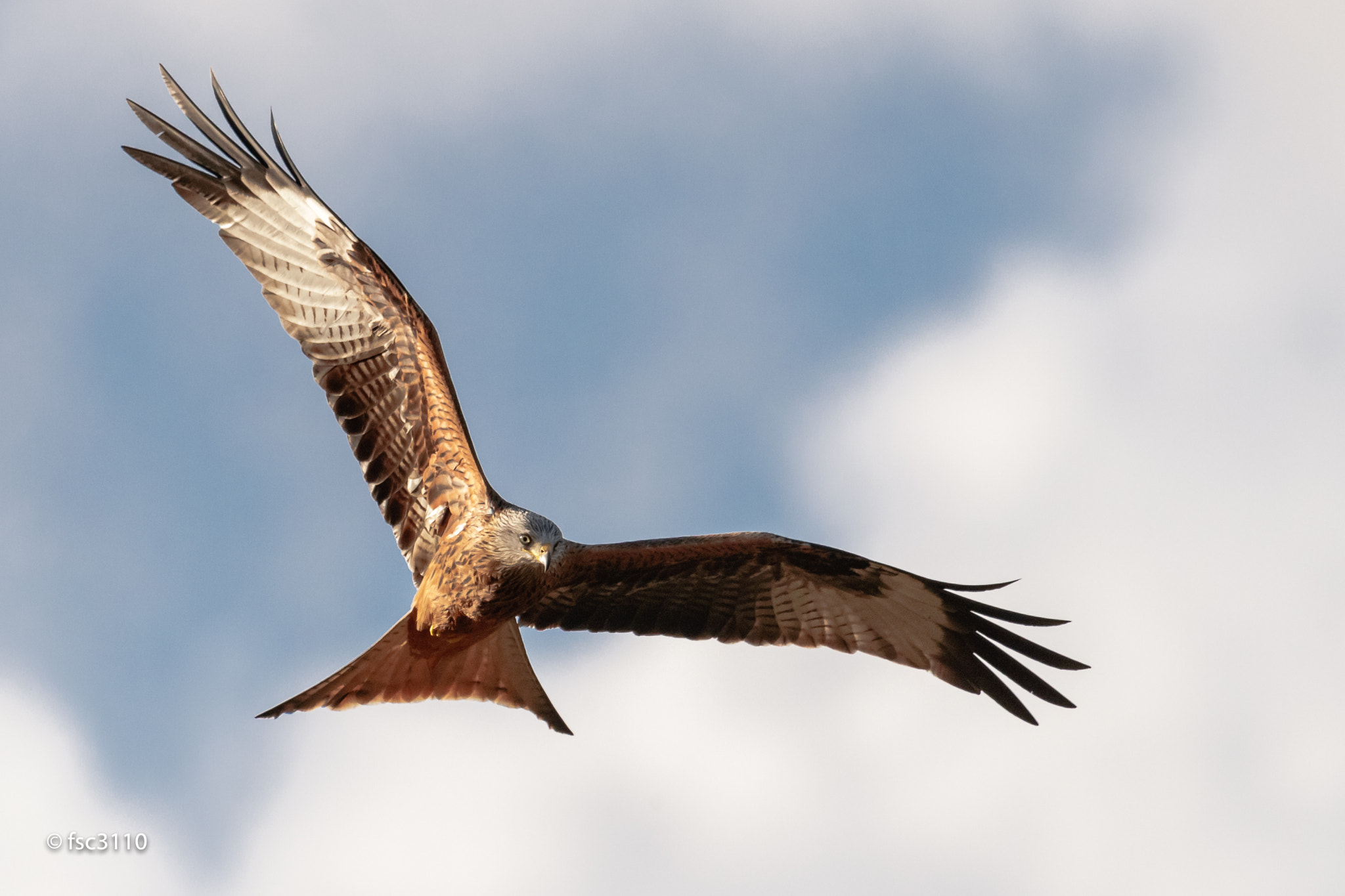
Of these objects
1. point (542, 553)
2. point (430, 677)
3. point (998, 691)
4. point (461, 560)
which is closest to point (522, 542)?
point (542, 553)

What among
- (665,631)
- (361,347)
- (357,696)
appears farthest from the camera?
(665,631)

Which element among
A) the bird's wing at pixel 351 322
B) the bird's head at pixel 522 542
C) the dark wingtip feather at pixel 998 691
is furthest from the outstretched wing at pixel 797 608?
the bird's wing at pixel 351 322

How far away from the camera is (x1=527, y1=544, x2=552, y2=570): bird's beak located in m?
6.74

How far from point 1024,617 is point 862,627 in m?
1.25

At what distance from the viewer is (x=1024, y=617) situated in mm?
7574

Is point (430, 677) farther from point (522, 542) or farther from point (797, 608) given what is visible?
point (797, 608)

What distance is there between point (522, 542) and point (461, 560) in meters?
0.42

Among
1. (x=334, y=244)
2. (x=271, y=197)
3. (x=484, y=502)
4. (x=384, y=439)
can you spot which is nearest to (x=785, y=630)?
(x=484, y=502)

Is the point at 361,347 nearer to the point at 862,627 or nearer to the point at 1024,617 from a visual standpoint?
the point at 862,627

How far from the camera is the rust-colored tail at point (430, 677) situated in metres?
6.94

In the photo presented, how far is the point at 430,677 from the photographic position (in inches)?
285

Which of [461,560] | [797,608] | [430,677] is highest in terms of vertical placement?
[797,608]

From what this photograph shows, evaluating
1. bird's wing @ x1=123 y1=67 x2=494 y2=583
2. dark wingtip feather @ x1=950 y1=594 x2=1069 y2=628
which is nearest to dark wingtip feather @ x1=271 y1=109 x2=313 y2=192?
bird's wing @ x1=123 y1=67 x2=494 y2=583

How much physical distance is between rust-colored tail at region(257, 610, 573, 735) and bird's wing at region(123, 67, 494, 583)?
0.52m
